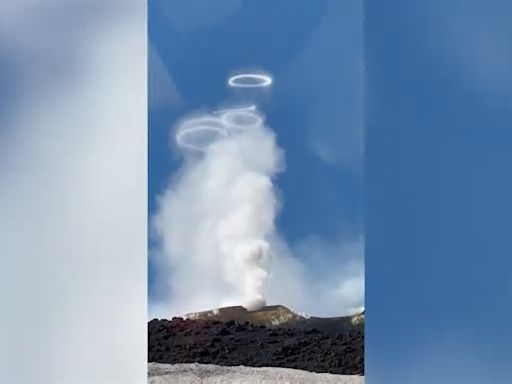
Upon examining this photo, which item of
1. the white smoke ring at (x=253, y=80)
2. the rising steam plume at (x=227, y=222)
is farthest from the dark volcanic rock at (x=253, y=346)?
the white smoke ring at (x=253, y=80)

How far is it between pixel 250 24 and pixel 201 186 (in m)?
0.73

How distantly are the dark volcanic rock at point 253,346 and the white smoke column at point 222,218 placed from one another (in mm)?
106

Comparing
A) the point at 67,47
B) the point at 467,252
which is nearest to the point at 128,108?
the point at 67,47

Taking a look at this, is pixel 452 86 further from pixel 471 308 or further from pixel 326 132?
pixel 471 308

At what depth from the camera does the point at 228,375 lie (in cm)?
288

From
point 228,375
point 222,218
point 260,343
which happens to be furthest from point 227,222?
point 228,375

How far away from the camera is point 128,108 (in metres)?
2.82

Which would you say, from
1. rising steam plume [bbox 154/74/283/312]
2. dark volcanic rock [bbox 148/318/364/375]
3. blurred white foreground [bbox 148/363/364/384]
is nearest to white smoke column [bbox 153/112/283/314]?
rising steam plume [bbox 154/74/283/312]

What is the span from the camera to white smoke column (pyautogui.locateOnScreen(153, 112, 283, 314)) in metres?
2.81

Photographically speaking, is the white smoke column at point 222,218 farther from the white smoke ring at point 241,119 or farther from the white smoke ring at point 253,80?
the white smoke ring at point 253,80

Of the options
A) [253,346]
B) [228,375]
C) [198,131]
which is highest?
[198,131]

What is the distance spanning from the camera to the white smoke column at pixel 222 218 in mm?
2814

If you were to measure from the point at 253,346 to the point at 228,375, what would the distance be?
17 cm

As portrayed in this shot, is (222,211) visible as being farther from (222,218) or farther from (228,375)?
(228,375)
